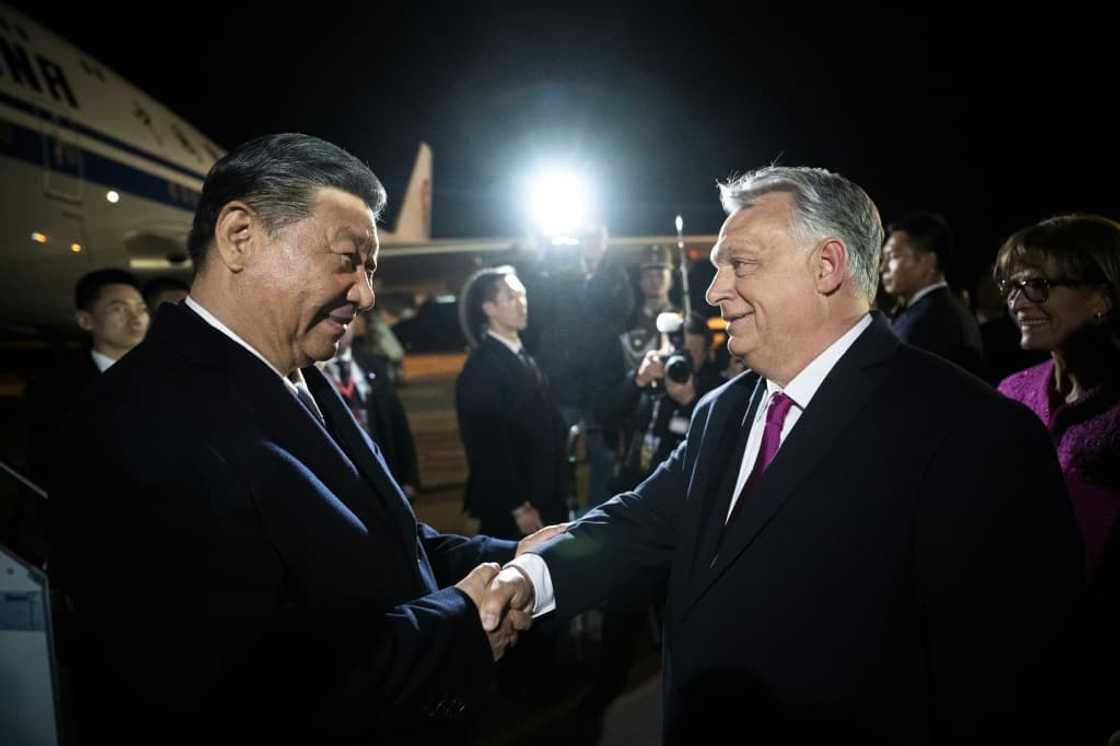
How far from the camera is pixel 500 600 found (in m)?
1.69

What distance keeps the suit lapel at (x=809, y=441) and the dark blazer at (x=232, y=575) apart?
1.95ft

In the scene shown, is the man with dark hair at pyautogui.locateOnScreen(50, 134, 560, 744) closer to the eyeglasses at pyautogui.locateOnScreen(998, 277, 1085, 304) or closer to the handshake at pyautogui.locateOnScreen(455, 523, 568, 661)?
the handshake at pyautogui.locateOnScreen(455, 523, 568, 661)

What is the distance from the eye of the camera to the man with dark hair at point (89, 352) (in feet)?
12.3

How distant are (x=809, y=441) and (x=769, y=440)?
0.18 meters

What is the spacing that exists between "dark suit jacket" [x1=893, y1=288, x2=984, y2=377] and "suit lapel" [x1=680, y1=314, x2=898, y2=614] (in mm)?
2319

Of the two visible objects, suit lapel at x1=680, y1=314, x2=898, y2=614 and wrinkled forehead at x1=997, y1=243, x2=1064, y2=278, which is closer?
suit lapel at x1=680, y1=314, x2=898, y2=614

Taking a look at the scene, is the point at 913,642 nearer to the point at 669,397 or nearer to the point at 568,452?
the point at 669,397

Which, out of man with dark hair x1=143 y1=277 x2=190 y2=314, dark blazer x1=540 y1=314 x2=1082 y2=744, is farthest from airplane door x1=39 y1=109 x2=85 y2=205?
dark blazer x1=540 y1=314 x2=1082 y2=744

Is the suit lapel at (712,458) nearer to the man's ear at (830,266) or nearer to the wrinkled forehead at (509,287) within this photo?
the man's ear at (830,266)

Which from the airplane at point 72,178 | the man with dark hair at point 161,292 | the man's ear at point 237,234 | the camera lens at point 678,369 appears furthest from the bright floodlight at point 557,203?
the airplane at point 72,178

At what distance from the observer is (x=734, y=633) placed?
1444 mm

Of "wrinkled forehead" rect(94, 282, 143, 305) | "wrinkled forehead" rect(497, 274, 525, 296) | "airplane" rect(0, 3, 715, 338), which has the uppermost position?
"airplane" rect(0, 3, 715, 338)

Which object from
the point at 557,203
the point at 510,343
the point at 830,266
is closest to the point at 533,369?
the point at 510,343

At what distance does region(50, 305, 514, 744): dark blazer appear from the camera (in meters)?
1.17
